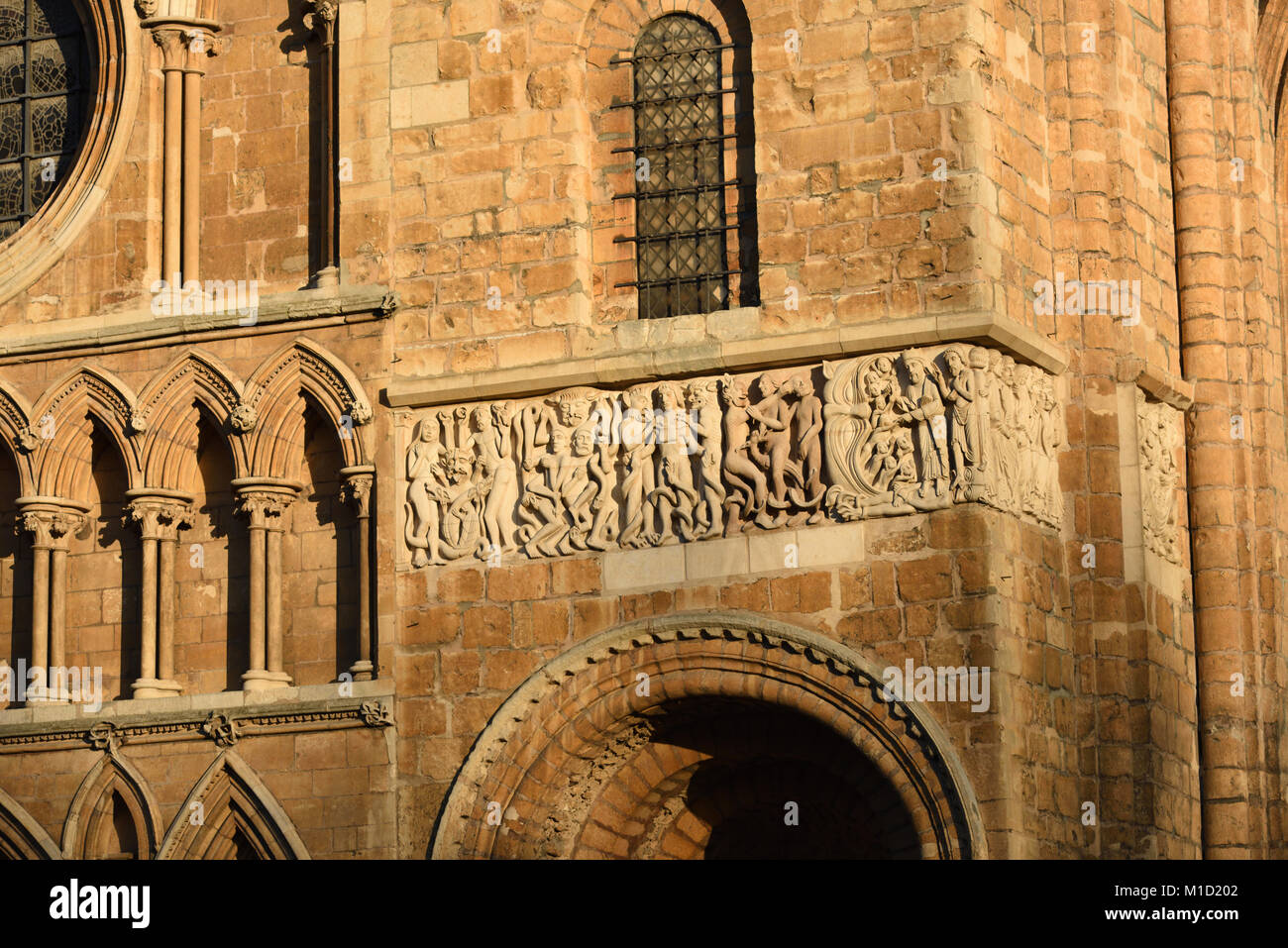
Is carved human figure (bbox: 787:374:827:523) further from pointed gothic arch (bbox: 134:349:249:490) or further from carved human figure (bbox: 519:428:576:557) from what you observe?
pointed gothic arch (bbox: 134:349:249:490)

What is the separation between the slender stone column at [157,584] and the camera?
2034 centimetres

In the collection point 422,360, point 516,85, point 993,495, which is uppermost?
point 516,85

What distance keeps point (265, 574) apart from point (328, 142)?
291 centimetres

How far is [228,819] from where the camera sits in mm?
20047

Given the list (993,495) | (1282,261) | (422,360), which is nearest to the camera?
(993,495)

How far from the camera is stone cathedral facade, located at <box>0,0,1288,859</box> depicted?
A: 62.4 ft

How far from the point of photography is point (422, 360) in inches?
797

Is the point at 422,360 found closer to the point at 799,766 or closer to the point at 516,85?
A: the point at 516,85

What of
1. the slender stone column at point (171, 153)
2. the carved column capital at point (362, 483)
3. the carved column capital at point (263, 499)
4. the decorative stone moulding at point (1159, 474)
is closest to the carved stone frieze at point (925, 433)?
the decorative stone moulding at point (1159, 474)

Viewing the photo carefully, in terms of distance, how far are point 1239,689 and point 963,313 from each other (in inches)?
133

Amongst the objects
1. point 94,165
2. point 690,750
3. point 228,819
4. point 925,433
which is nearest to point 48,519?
point 228,819

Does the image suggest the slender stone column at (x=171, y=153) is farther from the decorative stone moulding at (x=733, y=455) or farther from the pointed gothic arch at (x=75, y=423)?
the decorative stone moulding at (x=733, y=455)

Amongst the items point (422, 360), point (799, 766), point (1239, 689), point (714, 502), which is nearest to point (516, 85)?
point (422, 360)

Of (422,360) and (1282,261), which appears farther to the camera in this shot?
(1282,261)
